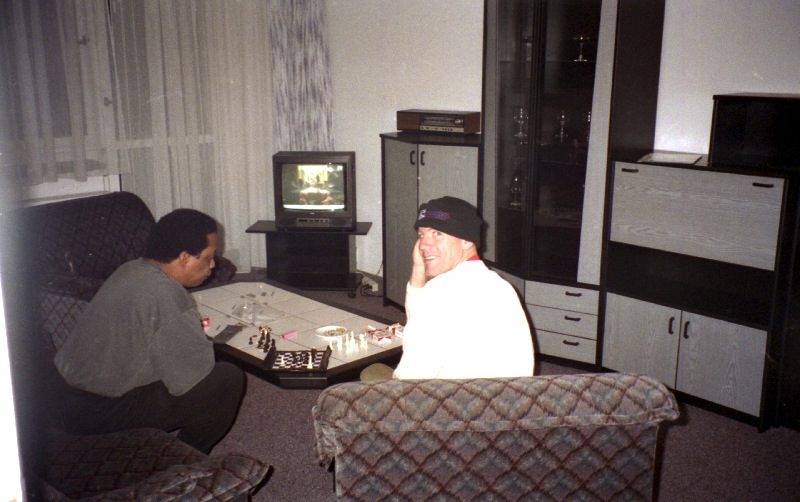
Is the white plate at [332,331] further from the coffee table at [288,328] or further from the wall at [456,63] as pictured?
the wall at [456,63]

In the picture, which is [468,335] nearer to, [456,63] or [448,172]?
[448,172]

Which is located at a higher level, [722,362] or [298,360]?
[298,360]

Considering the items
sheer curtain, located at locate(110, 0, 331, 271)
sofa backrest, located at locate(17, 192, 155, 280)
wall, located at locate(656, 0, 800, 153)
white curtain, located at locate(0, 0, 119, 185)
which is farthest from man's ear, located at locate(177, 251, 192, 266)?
wall, located at locate(656, 0, 800, 153)

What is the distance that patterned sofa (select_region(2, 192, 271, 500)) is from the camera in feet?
3.16

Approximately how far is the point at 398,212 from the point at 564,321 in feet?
4.79

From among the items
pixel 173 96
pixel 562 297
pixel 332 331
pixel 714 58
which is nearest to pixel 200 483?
pixel 332 331

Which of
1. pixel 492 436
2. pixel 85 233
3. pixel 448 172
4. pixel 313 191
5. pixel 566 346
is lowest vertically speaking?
pixel 566 346

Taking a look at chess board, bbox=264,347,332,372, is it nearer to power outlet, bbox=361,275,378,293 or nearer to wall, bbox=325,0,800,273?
power outlet, bbox=361,275,378,293

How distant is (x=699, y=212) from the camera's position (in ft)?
12.1

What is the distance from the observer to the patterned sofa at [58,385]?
96 cm

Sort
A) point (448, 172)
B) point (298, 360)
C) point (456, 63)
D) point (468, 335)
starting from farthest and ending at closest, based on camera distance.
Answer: point (456, 63), point (448, 172), point (298, 360), point (468, 335)

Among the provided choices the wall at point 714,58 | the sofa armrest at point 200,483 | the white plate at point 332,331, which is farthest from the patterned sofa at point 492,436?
the wall at point 714,58

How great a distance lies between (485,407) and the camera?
185 cm

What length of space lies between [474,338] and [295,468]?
1442 mm
